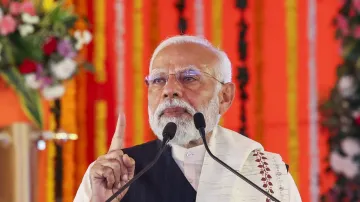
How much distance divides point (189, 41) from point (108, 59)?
2.05 meters

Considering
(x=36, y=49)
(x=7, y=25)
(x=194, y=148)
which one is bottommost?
(x=194, y=148)

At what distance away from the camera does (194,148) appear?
258 centimetres

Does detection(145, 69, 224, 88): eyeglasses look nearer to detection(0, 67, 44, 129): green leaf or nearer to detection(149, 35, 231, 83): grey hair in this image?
detection(149, 35, 231, 83): grey hair

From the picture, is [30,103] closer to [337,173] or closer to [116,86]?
[116,86]

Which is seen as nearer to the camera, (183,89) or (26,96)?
(183,89)

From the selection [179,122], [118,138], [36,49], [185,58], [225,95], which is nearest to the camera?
[118,138]

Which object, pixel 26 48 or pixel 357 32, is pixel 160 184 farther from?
pixel 357 32

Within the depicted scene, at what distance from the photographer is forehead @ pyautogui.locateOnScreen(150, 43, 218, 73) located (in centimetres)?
253

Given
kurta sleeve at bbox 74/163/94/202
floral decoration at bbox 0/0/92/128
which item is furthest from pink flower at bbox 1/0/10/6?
kurta sleeve at bbox 74/163/94/202

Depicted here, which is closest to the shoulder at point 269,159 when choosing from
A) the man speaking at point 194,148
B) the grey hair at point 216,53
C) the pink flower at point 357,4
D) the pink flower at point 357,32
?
the man speaking at point 194,148

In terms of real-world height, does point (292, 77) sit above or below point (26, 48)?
below

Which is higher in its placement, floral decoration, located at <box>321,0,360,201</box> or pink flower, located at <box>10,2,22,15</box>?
pink flower, located at <box>10,2,22,15</box>

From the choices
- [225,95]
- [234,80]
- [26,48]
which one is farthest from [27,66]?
[225,95]

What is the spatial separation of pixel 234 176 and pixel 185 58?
45 centimetres
